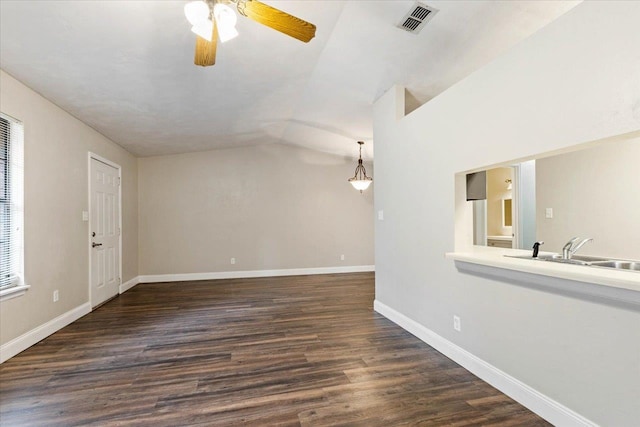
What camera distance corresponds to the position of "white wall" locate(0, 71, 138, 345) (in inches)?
113

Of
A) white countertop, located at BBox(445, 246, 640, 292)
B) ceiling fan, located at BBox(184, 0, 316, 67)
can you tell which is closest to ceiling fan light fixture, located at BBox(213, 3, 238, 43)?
ceiling fan, located at BBox(184, 0, 316, 67)

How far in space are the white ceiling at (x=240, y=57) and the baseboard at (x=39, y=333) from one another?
7.81 ft

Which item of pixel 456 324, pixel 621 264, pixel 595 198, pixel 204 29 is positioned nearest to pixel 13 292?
pixel 204 29

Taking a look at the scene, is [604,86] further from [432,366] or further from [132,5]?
[132,5]

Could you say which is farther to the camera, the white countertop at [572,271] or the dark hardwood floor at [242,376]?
the dark hardwood floor at [242,376]

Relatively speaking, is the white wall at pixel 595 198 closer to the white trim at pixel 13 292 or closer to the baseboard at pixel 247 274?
the baseboard at pixel 247 274

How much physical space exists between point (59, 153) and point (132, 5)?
7.37 feet

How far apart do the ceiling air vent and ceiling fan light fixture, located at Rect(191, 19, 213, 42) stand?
1.54m

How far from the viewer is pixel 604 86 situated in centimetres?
154

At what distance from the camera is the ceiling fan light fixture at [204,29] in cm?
167

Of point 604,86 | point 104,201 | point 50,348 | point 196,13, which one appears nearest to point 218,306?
point 50,348

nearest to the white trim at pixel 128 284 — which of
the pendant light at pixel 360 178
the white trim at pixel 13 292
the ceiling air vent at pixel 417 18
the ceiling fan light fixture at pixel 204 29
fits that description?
the white trim at pixel 13 292

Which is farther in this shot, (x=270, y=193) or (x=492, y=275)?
(x=270, y=193)

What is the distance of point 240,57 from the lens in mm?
3008
